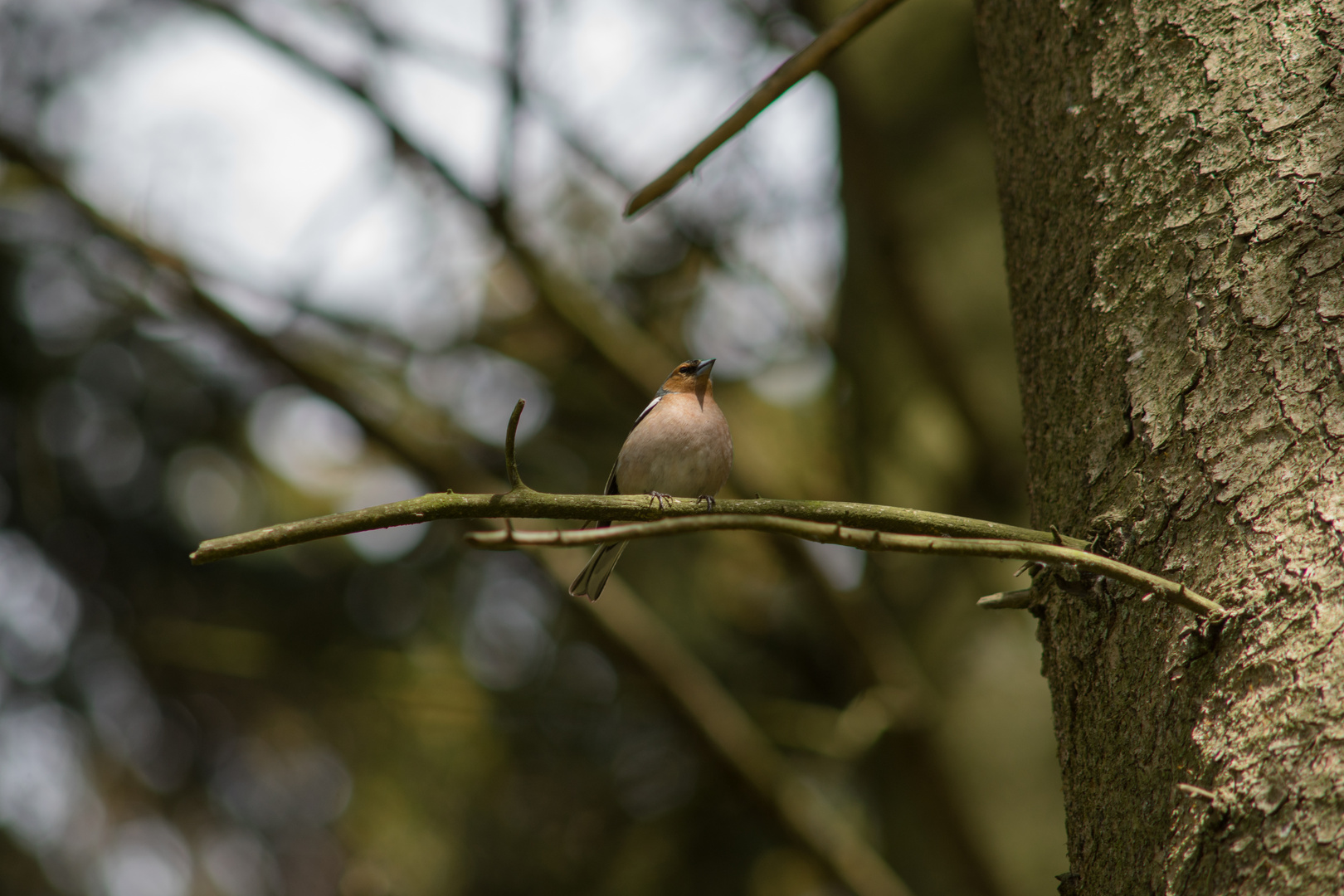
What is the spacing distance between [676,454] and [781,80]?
85.3 inches

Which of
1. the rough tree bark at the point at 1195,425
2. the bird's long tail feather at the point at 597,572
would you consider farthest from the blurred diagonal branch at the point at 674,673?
the rough tree bark at the point at 1195,425

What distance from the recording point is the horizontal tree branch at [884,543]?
165 cm

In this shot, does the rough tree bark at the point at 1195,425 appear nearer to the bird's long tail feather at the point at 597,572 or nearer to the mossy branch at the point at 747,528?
the mossy branch at the point at 747,528

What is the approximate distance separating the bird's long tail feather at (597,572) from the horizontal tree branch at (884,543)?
2.64m

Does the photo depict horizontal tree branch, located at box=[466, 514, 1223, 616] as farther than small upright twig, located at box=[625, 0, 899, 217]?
No

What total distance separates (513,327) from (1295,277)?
19.3 ft

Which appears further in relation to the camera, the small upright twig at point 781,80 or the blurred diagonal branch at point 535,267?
the blurred diagonal branch at point 535,267

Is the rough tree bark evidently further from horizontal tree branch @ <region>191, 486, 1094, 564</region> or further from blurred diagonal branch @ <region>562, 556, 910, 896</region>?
blurred diagonal branch @ <region>562, 556, 910, 896</region>

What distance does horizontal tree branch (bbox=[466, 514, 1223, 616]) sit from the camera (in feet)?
5.41

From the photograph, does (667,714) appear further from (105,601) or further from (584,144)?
(105,601)

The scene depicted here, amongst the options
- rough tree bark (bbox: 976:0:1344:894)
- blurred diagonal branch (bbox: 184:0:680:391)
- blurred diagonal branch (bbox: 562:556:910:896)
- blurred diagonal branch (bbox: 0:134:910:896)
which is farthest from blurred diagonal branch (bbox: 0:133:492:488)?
rough tree bark (bbox: 976:0:1344:894)

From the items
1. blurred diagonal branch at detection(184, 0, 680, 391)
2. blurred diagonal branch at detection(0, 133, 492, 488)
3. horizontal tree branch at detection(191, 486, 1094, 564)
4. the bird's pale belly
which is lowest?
horizontal tree branch at detection(191, 486, 1094, 564)

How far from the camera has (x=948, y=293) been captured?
21.3 feet

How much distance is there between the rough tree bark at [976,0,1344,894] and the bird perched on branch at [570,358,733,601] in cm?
244
